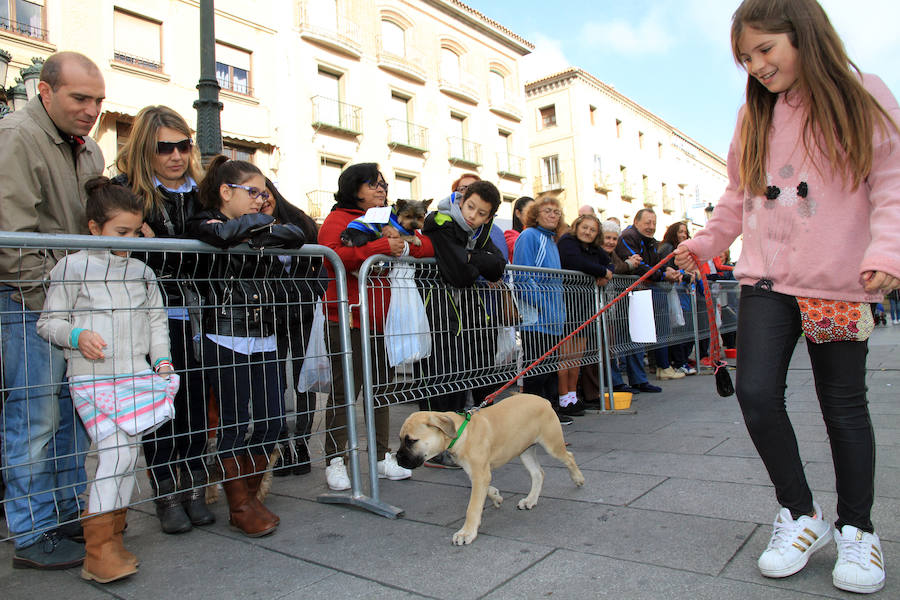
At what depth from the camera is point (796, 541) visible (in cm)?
207

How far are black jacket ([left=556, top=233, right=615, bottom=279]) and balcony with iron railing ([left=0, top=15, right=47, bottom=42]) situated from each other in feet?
45.4

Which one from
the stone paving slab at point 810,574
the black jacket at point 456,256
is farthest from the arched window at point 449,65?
the stone paving slab at point 810,574

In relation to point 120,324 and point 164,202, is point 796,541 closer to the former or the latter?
point 120,324

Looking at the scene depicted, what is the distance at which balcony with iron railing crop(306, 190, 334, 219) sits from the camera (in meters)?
17.9

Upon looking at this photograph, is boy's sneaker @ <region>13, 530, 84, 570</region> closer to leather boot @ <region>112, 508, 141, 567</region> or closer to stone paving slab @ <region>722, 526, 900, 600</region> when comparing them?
leather boot @ <region>112, 508, 141, 567</region>

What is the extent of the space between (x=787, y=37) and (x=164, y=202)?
2.95m

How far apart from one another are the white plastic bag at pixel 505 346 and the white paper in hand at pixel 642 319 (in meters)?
1.98

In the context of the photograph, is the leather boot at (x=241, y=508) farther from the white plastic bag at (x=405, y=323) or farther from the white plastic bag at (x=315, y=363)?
the white plastic bag at (x=405, y=323)

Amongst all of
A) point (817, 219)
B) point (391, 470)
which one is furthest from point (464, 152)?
point (817, 219)

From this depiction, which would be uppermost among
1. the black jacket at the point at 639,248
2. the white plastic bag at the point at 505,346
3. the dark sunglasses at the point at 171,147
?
→ the dark sunglasses at the point at 171,147

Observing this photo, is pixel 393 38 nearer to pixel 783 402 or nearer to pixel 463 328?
pixel 463 328

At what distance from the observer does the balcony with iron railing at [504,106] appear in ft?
82.9

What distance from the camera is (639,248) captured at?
7.46 m

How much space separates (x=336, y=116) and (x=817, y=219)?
1879 cm
